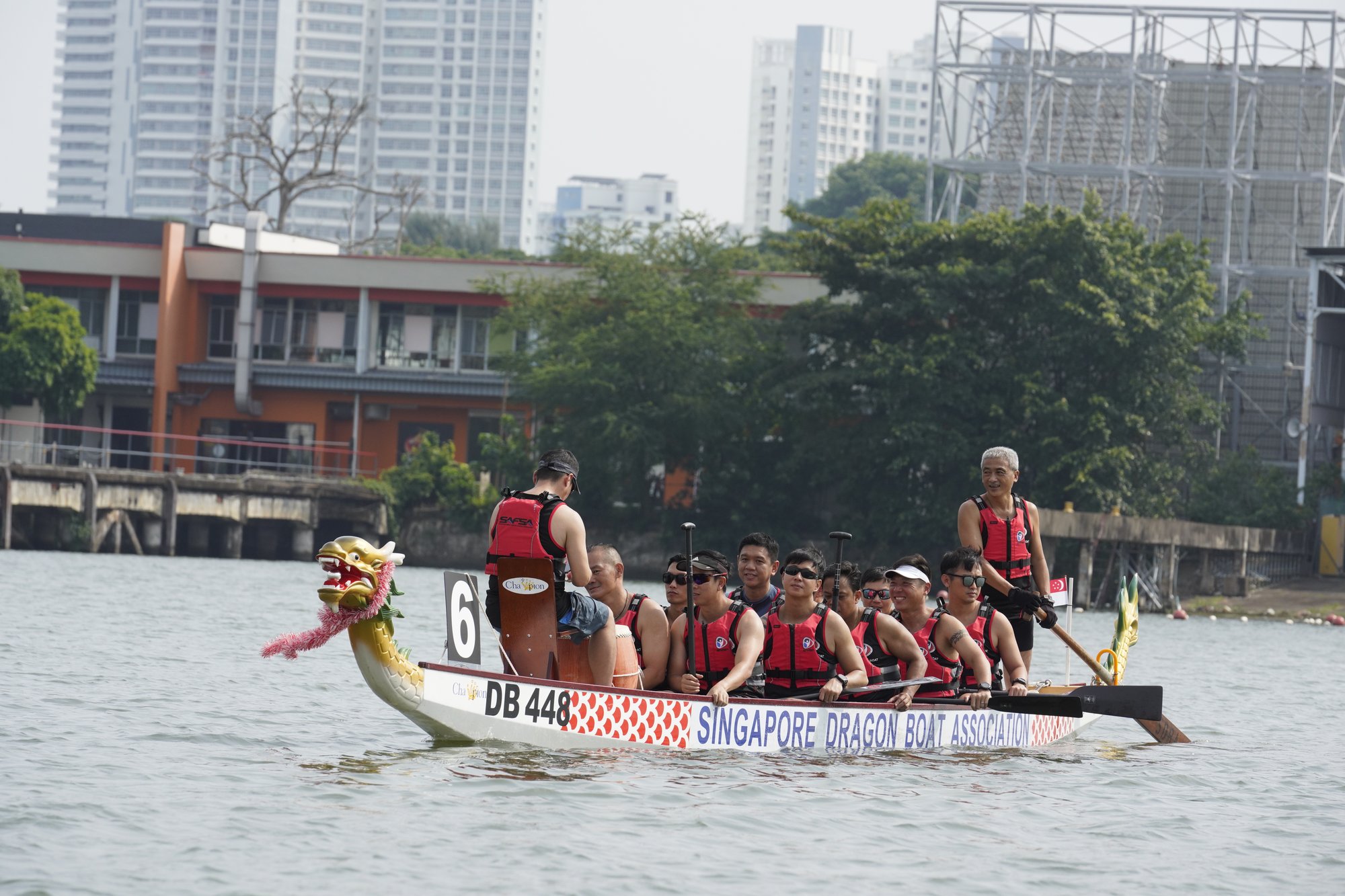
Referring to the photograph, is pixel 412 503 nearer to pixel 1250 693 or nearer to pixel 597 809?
pixel 1250 693

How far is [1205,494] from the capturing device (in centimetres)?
5234

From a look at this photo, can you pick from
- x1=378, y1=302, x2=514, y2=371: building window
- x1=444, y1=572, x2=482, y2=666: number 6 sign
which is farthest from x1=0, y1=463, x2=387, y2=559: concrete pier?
x1=444, y1=572, x2=482, y2=666: number 6 sign

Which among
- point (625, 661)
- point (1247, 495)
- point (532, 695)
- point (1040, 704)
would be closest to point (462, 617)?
point (532, 695)

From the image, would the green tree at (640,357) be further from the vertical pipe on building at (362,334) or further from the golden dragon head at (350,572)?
the golden dragon head at (350,572)

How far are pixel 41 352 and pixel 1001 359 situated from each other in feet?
86.6

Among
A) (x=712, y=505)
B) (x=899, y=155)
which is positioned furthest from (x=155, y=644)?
(x=899, y=155)

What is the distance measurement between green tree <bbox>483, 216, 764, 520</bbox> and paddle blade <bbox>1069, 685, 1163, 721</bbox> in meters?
36.4

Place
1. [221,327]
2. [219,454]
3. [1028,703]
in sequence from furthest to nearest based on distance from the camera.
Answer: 1. [221,327]
2. [219,454]
3. [1028,703]

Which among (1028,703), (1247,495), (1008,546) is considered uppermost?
(1247,495)

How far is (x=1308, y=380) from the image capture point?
168 ft

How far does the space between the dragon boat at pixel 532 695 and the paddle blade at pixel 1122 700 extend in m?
2.27

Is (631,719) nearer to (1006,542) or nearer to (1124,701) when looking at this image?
(1006,542)

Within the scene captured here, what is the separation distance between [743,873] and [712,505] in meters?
43.6

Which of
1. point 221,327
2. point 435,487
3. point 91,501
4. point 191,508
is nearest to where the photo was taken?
point 91,501
